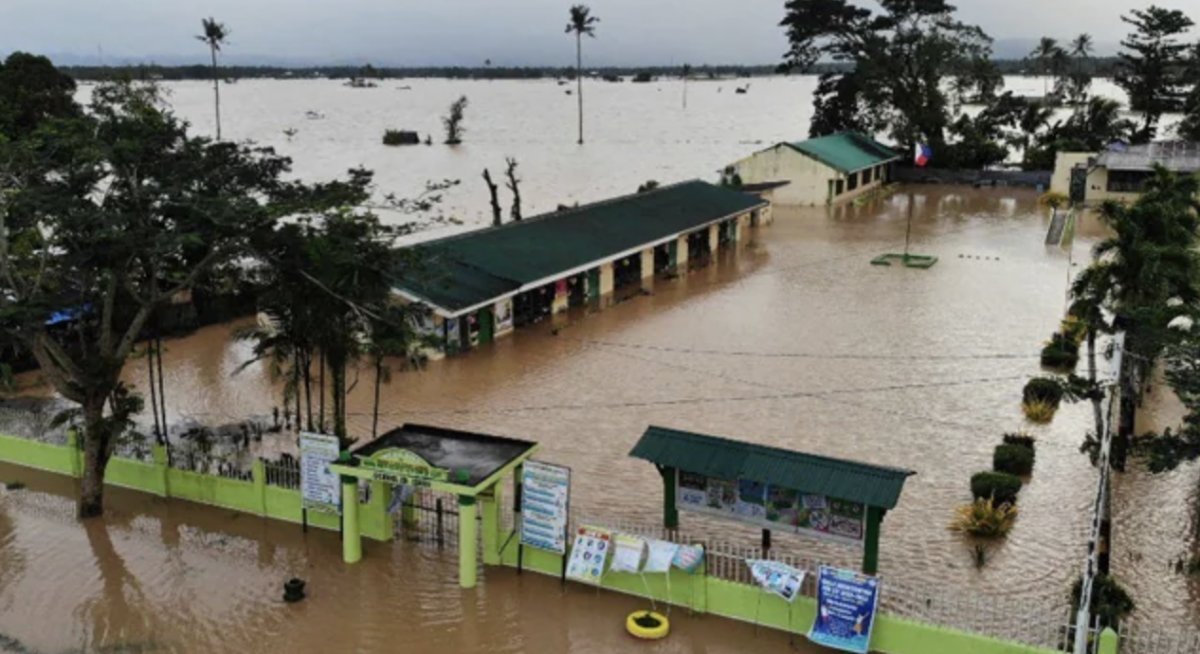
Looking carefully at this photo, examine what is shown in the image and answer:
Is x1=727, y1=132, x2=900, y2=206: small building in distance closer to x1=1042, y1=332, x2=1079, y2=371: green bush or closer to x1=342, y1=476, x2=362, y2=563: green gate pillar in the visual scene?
x1=1042, y1=332, x2=1079, y2=371: green bush

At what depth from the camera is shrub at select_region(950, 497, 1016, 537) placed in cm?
1859

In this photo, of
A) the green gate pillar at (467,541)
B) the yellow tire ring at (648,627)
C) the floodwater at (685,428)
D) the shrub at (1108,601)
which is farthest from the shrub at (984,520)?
the green gate pillar at (467,541)

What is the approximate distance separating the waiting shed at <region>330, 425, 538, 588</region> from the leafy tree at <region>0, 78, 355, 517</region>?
16.4 feet

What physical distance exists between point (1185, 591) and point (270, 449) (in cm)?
1800

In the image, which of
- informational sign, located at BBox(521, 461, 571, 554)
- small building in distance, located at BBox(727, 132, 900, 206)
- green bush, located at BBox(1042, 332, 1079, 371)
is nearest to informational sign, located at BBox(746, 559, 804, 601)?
informational sign, located at BBox(521, 461, 571, 554)

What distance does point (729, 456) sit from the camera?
16.9m

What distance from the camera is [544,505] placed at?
16.4 metres

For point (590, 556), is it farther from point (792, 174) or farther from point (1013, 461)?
point (792, 174)

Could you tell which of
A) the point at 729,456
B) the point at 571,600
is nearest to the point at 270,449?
the point at 571,600

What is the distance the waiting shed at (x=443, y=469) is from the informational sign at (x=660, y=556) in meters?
2.69

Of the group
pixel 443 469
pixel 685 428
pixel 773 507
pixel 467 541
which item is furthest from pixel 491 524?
pixel 685 428

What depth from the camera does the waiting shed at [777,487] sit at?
15.8 meters

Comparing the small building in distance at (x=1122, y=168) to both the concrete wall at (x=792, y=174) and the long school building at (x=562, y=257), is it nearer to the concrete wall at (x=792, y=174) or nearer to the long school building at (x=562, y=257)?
the concrete wall at (x=792, y=174)

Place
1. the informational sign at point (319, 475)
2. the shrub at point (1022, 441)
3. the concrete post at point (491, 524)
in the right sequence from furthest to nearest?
the shrub at point (1022, 441) → the informational sign at point (319, 475) → the concrete post at point (491, 524)
